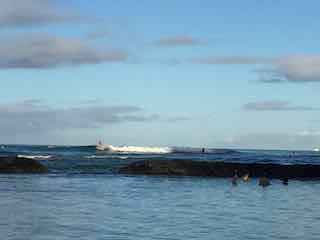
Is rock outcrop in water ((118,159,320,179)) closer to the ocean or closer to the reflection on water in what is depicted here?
the ocean

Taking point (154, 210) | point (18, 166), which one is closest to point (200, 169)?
point (18, 166)

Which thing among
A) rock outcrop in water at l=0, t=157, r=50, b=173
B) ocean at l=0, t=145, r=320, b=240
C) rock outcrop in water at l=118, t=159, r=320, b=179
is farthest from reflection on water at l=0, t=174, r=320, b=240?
rock outcrop in water at l=118, t=159, r=320, b=179

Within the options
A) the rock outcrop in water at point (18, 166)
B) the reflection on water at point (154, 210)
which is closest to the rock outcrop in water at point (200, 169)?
the reflection on water at point (154, 210)

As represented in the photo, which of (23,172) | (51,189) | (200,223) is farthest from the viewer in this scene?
(23,172)

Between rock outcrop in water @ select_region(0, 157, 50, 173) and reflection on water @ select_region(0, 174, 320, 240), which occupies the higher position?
rock outcrop in water @ select_region(0, 157, 50, 173)

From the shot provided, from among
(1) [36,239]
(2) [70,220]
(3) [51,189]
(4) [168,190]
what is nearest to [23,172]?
(3) [51,189]

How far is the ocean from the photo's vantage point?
722 inches

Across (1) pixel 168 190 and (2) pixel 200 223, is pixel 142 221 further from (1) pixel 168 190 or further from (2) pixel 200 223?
(1) pixel 168 190

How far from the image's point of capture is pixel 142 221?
2075 centimetres

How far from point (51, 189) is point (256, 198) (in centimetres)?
1245

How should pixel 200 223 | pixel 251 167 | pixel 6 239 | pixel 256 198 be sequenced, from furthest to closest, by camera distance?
1. pixel 251 167
2. pixel 256 198
3. pixel 200 223
4. pixel 6 239

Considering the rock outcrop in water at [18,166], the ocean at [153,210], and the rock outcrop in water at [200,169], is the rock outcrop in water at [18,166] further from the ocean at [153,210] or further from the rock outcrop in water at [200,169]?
the rock outcrop in water at [200,169]

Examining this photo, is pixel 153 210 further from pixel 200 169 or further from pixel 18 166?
pixel 18 166

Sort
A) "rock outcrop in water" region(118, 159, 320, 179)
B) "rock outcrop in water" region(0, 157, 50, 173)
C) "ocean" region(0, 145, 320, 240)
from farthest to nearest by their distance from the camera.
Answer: "rock outcrop in water" region(118, 159, 320, 179), "rock outcrop in water" region(0, 157, 50, 173), "ocean" region(0, 145, 320, 240)
